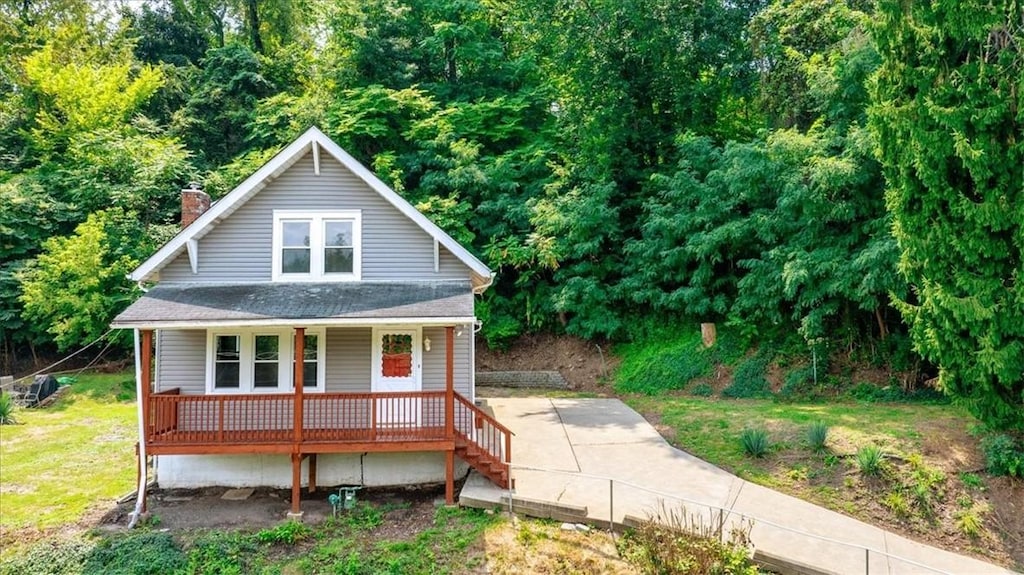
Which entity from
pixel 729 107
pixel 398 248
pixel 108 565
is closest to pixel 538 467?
pixel 398 248

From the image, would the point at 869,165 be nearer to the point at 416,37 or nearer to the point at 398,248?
the point at 398,248

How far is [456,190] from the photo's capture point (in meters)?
21.5

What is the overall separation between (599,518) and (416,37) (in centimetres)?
2430

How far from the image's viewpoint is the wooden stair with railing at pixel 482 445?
9836mm

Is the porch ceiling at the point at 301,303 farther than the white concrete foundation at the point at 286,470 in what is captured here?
No

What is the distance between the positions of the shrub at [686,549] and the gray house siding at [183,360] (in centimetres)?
905

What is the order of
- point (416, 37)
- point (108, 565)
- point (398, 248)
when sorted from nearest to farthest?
point (108, 565) → point (398, 248) → point (416, 37)

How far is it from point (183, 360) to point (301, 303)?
3278mm

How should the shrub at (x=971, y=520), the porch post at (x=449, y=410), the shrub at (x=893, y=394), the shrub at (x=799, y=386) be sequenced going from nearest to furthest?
the shrub at (x=971, y=520)
the porch post at (x=449, y=410)
the shrub at (x=893, y=394)
the shrub at (x=799, y=386)

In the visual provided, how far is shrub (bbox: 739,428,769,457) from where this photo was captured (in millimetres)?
10680

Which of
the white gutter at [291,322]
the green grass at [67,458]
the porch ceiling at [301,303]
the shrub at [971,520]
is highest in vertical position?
the porch ceiling at [301,303]

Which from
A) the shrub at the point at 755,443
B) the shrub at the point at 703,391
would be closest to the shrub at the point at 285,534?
the shrub at the point at 755,443

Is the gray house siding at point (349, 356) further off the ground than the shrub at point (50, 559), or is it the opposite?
the gray house siding at point (349, 356)

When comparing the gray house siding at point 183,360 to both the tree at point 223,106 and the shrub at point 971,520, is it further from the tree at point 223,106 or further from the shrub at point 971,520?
the tree at point 223,106
